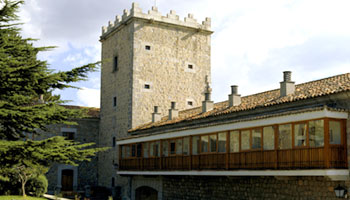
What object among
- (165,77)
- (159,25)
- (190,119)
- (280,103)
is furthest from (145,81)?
(280,103)

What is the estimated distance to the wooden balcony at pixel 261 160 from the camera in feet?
47.4

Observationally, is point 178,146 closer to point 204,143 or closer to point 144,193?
Answer: point 204,143

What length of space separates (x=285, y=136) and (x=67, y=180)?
69.2 feet

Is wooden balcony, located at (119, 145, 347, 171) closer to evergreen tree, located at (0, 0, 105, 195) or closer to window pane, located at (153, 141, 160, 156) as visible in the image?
window pane, located at (153, 141, 160, 156)

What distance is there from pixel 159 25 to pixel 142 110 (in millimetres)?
6194

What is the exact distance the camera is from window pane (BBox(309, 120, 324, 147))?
14961mm

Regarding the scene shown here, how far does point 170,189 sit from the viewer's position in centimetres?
2358

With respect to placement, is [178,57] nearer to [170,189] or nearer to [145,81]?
[145,81]

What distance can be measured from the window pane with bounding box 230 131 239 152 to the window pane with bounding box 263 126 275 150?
1764mm

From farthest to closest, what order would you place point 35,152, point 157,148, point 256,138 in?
1. point 157,148
2. point 256,138
3. point 35,152

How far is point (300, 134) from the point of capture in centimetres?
1544

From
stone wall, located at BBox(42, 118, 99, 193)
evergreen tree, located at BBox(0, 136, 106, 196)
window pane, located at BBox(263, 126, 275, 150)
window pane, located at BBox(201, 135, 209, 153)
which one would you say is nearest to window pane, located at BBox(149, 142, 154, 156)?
window pane, located at BBox(201, 135, 209, 153)

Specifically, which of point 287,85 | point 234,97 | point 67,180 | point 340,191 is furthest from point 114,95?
point 340,191

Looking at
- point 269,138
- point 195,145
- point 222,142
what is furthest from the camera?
point 195,145
